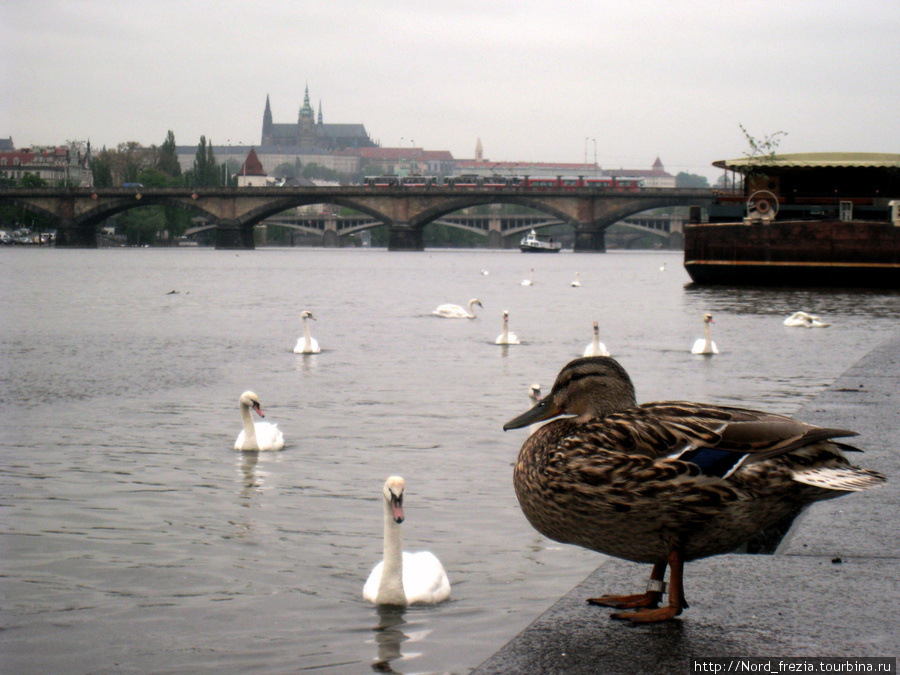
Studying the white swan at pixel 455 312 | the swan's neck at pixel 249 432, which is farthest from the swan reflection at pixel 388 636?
the white swan at pixel 455 312

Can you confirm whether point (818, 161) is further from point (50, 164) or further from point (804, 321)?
point (50, 164)

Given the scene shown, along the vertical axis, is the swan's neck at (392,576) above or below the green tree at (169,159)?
below

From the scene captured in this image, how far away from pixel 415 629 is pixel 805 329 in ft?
66.0

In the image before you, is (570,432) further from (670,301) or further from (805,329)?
(670,301)

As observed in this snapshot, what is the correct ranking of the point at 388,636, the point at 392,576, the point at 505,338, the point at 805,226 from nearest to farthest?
the point at 388,636 < the point at 392,576 < the point at 505,338 < the point at 805,226

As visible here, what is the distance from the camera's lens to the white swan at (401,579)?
19.9 ft

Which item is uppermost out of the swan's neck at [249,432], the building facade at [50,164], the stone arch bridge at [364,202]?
the building facade at [50,164]

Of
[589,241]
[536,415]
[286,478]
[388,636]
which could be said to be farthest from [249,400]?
[589,241]

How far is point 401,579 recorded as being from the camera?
6176 mm

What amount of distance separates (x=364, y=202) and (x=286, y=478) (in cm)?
10082

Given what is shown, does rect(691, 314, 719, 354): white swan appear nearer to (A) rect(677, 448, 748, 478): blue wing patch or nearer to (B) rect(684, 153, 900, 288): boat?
(A) rect(677, 448, 748, 478): blue wing patch

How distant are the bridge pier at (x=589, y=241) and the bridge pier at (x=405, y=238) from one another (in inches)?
613

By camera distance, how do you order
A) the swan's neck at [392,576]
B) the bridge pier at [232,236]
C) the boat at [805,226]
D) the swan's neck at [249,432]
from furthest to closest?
the bridge pier at [232,236]
the boat at [805,226]
the swan's neck at [249,432]
the swan's neck at [392,576]

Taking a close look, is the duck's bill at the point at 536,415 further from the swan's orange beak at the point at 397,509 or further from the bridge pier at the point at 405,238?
the bridge pier at the point at 405,238
